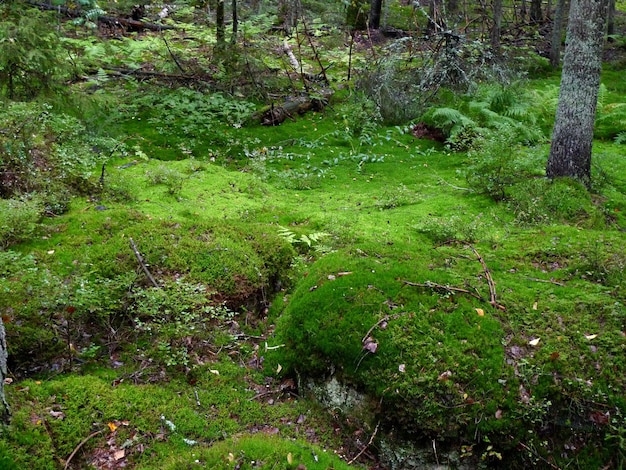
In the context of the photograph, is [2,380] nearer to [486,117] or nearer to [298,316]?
[298,316]

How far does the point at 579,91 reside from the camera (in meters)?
7.17

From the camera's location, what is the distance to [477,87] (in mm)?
12234

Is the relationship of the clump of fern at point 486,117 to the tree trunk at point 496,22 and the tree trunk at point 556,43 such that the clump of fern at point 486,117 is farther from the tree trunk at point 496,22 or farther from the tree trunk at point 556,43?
the tree trunk at point 556,43

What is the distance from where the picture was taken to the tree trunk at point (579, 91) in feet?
22.5

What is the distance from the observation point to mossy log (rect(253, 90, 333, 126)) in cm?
1149

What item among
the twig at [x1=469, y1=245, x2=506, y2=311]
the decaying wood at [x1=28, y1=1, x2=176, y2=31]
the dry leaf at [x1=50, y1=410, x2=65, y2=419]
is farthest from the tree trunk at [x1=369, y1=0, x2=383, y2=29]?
the dry leaf at [x1=50, y1=410, x2=65, y2=419]

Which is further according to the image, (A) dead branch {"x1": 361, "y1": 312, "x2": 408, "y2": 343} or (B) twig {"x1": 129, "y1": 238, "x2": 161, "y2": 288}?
(B) twig {"x1": 129, "y1": 238, "x2": 161, "y2": 288}

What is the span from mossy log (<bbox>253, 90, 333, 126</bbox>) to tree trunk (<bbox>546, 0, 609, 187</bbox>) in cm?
639

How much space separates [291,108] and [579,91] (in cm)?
678

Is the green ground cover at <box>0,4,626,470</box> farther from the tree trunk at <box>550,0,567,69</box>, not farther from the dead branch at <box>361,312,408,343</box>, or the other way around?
the tree trunk at <box>550,0,567,69</box>

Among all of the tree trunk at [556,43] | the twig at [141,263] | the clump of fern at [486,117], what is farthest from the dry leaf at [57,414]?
the tree trunk at [556,43]

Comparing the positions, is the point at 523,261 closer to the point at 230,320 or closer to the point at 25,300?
the point at 230,320

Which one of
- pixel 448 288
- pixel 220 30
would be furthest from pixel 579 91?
pixel 220 30

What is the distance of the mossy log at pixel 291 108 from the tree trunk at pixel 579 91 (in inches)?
251
